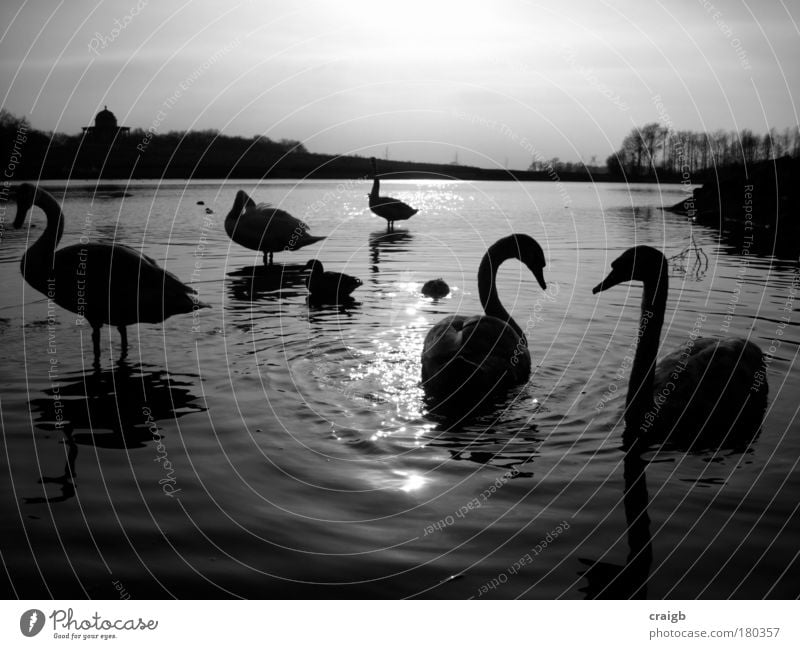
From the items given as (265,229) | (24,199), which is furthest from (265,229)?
(24,199)

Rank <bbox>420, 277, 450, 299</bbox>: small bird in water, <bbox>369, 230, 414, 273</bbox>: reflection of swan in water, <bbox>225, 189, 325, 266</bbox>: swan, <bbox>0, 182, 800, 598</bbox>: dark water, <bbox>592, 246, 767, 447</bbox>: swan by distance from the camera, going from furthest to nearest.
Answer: <bbox>369, 230, 414, 273</bbox>: reflection of swan in water, <bbox>225, 189, 325, 266</bbox>: swan, <bbox>420, 277, 450, 299</bbox>: small bird in water, <bbox>592, 246, 767, 447</bbox>: swan, <bbox>0, 182, 800, 598</bbox>: dark water

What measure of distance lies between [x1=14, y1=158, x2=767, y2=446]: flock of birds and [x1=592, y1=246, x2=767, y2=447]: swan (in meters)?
0.01

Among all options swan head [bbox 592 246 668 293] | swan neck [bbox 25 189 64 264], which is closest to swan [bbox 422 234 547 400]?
swan head [bbox 592 246 668 293]

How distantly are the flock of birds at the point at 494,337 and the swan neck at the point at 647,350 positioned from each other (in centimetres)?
1

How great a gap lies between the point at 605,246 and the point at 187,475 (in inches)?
876

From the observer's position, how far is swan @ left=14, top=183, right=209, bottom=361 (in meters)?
10.9

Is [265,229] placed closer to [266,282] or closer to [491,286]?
[266,282]

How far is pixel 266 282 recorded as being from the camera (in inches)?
750

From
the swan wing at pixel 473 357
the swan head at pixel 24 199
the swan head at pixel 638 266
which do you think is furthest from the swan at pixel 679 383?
the swan head at pixel 24 199

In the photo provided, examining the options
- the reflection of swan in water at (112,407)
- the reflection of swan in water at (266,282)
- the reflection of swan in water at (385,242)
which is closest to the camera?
the reflection of swan in water at (112,407)

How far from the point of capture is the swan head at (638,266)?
801 centimetres

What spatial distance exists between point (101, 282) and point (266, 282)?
8.23 m

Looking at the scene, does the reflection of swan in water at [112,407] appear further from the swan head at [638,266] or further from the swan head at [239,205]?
the swan head at [239,205]

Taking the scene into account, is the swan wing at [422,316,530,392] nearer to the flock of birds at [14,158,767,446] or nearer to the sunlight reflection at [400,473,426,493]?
the flock of birds at [14,158,767,446]
